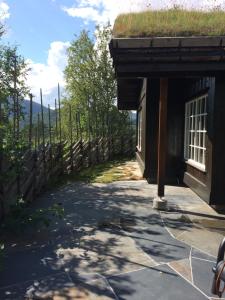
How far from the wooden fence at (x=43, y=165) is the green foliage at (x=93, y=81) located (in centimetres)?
977

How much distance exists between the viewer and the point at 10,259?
4598mm

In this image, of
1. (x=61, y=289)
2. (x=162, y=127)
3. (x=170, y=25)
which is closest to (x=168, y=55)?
(x=170, y=25)

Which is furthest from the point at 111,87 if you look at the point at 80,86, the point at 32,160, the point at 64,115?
the point at 32,160

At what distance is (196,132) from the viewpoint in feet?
28.9

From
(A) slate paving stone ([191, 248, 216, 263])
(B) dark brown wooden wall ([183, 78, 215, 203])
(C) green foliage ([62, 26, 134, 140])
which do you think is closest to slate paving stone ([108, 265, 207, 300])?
(A) slate paving stone ([191, 248, 216, 263])

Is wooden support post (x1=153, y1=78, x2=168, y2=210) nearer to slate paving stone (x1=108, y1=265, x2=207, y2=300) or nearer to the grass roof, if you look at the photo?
the grass roof

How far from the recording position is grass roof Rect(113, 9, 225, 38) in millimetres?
6492

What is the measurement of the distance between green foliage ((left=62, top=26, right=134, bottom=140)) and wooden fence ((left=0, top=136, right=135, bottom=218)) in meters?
9.77

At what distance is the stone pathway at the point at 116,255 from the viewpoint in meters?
3.78

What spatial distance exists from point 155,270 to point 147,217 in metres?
2.23

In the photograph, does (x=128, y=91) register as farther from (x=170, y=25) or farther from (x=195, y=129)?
(x=170, y=25)

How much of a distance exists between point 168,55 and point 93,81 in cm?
2504

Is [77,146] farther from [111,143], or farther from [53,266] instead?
[53,266]

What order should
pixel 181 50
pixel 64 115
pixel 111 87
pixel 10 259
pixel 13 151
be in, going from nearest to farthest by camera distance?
pixel 10 259, pixel 13 151, pixel 181 50, pixel 111 87, pixel 64 115
